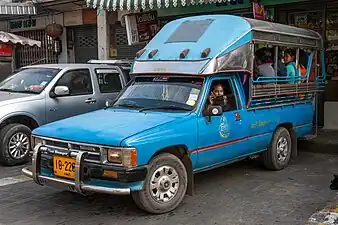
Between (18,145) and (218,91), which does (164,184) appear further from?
(18,145)

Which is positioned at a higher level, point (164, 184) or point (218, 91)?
point (218, 91)

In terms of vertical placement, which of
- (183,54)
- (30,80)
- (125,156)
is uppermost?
(183,54)

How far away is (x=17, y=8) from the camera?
15.2 meters

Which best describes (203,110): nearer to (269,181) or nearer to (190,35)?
(190,35)

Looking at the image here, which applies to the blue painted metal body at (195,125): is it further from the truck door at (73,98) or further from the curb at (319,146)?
the truck door at (73,98)

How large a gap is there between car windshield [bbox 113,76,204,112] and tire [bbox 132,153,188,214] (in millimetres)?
812

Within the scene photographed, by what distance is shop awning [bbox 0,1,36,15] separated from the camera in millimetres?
14922

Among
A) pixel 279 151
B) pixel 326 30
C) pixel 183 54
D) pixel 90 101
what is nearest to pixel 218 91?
pixel 183 54

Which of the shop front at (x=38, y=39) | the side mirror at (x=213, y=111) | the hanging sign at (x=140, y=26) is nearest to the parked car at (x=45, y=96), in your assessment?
the hanging sign at (x=140, y=26)

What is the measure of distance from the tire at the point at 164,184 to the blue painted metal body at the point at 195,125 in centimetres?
14

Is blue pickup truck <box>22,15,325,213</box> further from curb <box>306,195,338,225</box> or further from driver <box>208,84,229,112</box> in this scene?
curb <box>306,195,338,225</box>

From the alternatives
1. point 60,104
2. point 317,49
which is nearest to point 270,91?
point 317,49

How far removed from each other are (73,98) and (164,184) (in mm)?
4123

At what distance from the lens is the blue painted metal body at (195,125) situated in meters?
5.13
